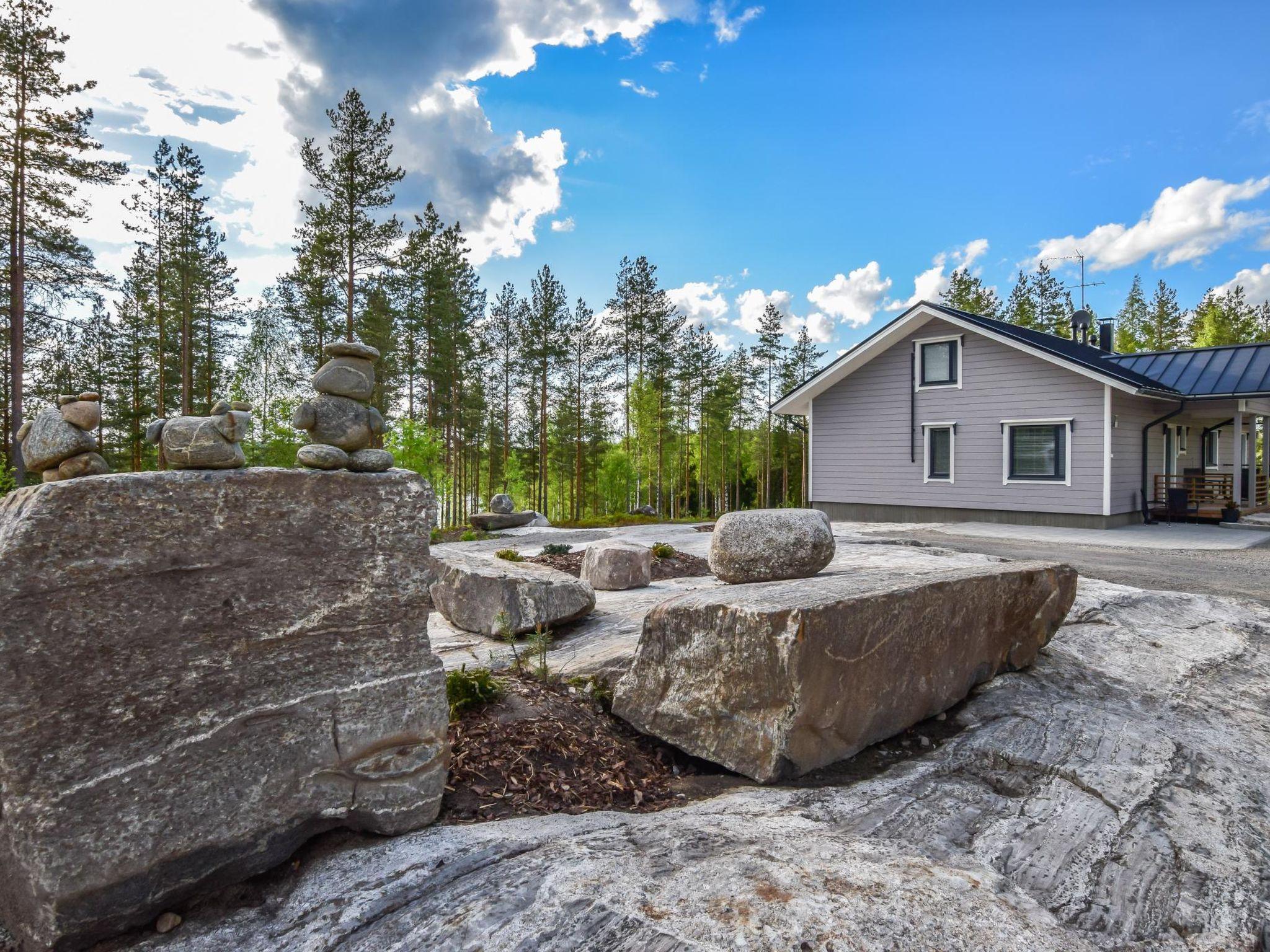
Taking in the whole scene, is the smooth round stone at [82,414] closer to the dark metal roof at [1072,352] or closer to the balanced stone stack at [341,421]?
the balanced stone stack at [341,421]

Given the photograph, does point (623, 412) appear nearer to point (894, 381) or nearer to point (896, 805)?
point (894, 381)

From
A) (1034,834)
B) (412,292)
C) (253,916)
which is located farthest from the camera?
(412,292)

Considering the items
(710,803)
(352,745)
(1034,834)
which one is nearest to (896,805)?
(1034,834)

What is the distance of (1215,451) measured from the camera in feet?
64.6

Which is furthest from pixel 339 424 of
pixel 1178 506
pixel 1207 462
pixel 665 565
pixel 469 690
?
pixel 1207 462

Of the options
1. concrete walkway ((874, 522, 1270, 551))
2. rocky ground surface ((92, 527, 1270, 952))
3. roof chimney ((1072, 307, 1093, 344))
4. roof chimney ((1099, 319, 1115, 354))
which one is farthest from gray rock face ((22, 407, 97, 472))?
roof chimney ((1099, 319, 1115, 354))

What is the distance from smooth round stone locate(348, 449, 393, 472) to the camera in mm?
2352

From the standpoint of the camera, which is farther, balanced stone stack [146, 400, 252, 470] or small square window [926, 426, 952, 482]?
small square window [926, 426, 952, 482]

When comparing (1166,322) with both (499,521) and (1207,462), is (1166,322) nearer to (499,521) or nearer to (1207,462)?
(1207,462)

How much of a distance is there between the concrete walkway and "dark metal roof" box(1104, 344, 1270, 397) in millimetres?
3408

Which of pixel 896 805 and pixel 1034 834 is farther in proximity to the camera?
pixel 896 805

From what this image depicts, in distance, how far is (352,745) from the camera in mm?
2250

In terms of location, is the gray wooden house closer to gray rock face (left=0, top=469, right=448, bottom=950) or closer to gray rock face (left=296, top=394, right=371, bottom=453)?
gray rock face (left=296, top=394, right=371, bottom=453)

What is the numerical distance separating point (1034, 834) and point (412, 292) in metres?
25.4
